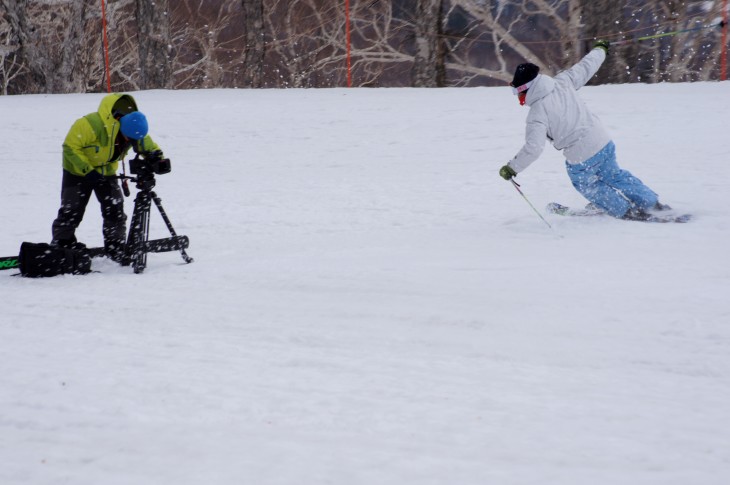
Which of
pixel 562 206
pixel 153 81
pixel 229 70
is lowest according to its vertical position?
pixel 229 70

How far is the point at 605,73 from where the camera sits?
1419cm

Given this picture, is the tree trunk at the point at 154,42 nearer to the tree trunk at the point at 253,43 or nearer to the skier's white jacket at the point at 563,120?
the tree trunk at the point at 253,43

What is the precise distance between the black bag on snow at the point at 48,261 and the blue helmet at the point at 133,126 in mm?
1004

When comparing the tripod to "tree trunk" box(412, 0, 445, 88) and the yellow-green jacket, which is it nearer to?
the yellow-green jacket

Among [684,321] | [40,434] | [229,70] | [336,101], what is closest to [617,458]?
[684,321]

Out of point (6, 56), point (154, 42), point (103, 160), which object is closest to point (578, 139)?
point (103, 160)

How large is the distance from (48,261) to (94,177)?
2.36ft

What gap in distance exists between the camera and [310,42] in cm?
2558

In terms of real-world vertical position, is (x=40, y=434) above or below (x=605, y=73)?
above

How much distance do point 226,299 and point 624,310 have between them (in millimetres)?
2384

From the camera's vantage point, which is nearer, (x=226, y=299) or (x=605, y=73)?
(x=226, y=299)

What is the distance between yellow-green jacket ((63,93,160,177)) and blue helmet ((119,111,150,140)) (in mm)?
82

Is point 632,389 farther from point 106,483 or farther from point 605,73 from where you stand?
point 605,73

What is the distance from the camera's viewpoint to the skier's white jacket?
6.08 meters
